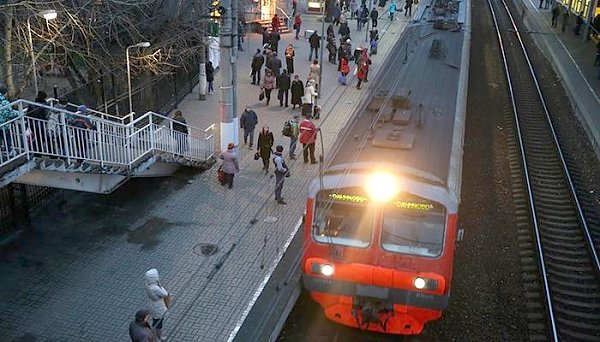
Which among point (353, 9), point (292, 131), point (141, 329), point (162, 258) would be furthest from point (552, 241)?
point (353, 9)

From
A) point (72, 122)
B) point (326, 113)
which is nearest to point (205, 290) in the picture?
point (72, 122)

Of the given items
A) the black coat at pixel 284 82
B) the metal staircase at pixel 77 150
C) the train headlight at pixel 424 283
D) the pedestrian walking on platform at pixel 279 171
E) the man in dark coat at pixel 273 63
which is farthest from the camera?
the man in dark coat at pixel 273 63

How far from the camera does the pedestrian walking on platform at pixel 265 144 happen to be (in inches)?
633

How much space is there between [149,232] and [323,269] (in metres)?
5.15

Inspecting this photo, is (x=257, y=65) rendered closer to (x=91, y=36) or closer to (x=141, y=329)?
(x=91, y=36)

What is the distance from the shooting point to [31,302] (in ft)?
35.5

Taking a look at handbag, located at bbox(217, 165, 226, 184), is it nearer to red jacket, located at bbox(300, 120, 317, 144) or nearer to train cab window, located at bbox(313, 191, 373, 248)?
red jacket, located at bbox(300, 120, 317, 144)

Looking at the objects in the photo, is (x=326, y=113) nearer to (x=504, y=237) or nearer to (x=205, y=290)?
(x=504, y=237)

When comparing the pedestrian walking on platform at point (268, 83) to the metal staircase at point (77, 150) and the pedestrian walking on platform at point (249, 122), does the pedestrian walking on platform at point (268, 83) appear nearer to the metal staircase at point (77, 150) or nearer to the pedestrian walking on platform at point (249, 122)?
the pedestrian walking on platform at point (249, 122)

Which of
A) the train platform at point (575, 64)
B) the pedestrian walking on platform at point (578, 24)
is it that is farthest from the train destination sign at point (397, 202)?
the pedestrian walking on platform at point (578, 24)

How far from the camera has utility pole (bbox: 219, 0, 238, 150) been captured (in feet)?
51.1

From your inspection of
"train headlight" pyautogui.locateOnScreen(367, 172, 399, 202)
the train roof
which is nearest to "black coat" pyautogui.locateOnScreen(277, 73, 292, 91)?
the train roof

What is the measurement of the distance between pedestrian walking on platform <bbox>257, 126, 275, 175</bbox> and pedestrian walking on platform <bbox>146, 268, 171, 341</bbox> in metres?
7.23

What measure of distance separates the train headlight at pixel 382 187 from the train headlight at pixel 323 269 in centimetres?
118
